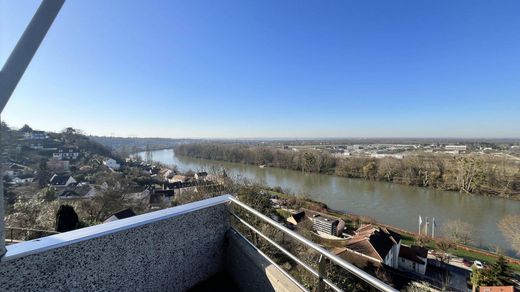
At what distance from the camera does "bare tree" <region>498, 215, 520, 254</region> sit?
32.1 ft

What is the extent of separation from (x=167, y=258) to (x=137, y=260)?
0.18 m

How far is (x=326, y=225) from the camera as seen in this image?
11.4 metres

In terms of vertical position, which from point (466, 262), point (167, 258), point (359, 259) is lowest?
point (466, 262)

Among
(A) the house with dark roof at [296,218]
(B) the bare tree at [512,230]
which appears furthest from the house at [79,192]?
(B) the bare tree at [512,230]

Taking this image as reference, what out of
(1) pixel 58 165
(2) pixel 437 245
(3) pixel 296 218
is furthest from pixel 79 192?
(2) pixel 437 245

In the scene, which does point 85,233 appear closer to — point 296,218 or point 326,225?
point 296,218

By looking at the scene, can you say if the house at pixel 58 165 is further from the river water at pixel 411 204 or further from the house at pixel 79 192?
the river water at pixel 411 204

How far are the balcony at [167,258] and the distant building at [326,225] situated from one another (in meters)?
10.4

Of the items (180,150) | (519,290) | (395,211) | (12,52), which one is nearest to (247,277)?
(12,52)

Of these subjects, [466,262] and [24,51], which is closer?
[24,51]

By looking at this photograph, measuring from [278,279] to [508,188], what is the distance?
24.0 m

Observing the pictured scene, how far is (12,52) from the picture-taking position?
2.74 feet

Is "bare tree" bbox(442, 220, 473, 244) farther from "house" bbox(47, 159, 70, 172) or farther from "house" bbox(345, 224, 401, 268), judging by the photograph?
"house" bbox(47, 159, 70, 172)

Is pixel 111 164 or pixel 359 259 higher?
pixel 111 164
